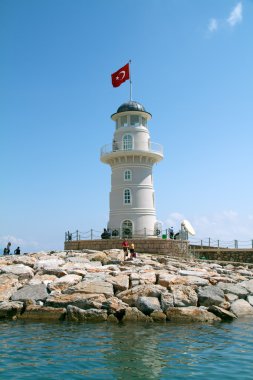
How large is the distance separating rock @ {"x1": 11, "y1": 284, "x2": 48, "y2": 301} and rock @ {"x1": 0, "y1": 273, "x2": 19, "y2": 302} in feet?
1.18

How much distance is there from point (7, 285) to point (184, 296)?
21.6 ft

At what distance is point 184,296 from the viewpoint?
14.2 m

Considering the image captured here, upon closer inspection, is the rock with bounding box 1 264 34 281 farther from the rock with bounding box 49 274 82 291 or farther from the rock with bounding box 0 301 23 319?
the rock with bounding box 0 301 23 319

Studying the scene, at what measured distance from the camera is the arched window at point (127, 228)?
95.1 ft

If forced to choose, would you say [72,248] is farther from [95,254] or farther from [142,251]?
[95,254]

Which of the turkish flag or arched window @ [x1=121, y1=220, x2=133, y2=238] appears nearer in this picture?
arched window @ [x1=121, y1=220, x2=133, y2=238]

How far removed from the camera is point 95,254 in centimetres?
2192

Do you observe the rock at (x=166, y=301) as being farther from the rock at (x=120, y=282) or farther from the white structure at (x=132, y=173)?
the white structure at (x=132, y=173)

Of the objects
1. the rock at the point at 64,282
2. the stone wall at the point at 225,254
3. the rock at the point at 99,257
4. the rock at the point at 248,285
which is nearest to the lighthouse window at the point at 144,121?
the stone wall at the point at 225,254

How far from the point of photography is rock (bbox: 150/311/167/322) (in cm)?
1327

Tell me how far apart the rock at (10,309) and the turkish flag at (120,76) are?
2055cm

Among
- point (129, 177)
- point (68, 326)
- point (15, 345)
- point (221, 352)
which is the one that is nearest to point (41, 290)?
point (68, 326)

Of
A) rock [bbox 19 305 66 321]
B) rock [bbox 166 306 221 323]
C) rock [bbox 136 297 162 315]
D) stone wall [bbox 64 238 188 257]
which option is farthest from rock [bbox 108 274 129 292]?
stone wall [bbox 64 238 188 257]

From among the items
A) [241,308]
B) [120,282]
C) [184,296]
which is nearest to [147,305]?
[184,296]
